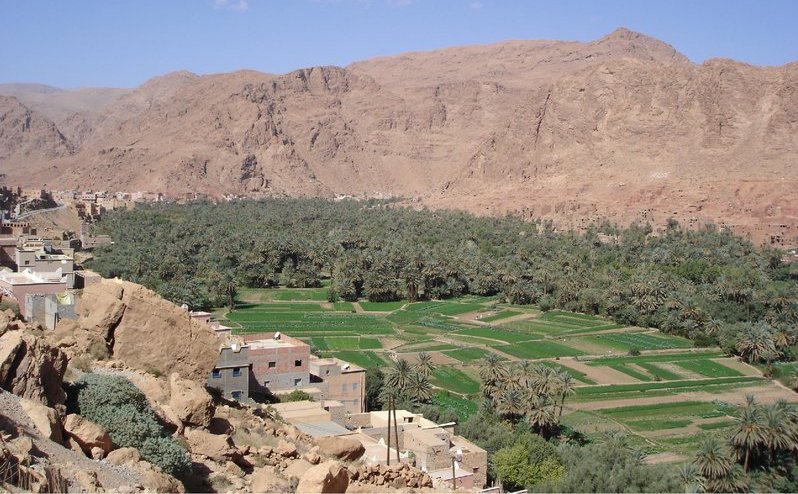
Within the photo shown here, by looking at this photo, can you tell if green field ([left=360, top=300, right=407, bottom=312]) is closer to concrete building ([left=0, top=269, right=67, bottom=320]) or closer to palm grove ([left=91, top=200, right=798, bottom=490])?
palm grove ([left=91, top=200, right=798, bottom=490])

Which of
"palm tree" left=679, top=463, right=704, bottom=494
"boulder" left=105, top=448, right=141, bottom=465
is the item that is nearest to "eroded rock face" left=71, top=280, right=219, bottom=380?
"boulder" left=105, top=448, right=141, bottom=465

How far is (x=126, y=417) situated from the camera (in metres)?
10.7

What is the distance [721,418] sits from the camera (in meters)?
38.1

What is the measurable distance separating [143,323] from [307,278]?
62358mm

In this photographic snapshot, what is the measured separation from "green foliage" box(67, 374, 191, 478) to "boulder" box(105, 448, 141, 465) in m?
0.30

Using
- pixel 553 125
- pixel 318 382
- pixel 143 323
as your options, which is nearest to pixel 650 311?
pixel 318 382

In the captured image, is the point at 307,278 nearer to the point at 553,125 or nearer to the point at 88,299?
the point at 88,299

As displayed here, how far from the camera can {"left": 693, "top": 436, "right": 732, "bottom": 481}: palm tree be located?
25.0 m

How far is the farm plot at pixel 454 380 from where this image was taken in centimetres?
4228

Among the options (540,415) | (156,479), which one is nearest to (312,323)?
(540,415)

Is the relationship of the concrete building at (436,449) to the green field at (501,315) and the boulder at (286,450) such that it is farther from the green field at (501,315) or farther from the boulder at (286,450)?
the green field at (501,315)

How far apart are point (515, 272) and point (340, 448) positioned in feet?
198

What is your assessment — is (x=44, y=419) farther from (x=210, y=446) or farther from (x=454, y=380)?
(x=454, y=380)

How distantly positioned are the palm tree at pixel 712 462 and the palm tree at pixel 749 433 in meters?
1.13
